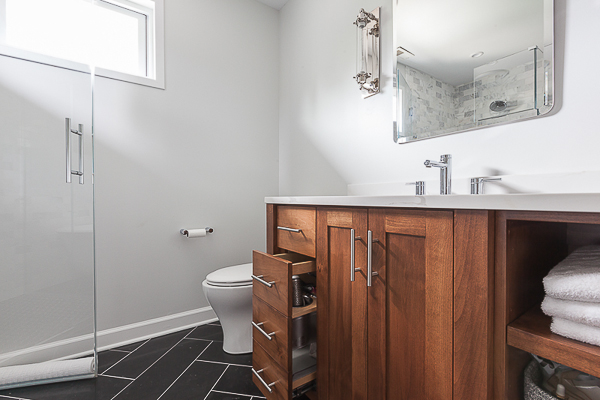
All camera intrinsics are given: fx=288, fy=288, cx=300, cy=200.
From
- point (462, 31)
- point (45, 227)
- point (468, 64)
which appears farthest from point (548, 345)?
point (45, 227)

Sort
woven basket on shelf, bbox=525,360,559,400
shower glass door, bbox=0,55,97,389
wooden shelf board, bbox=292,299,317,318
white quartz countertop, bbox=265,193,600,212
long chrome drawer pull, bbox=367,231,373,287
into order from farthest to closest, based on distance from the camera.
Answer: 1. shower glass door, bbox=0,55,97,389
2. wooden shelf board, bbox=292,299,317,318
3. long chrome drawer pull, bbox=367,231,373,287
4. woven basket on shelf, bbox=525,360,559,400
5. white quartz countertop, bbox=265,193,600,212

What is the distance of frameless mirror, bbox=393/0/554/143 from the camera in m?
1.00

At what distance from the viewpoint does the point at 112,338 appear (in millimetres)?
1745

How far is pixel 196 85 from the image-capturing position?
6.75ft

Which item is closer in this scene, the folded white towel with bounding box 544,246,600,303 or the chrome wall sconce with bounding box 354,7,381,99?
the folded white towel with bounding box 544,246,600,303

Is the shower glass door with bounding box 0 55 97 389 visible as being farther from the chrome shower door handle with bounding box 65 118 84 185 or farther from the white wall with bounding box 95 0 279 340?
the white wall with bounding box 95 0 279 340

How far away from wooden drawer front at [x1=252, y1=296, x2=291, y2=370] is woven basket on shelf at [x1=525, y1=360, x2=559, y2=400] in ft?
2.21

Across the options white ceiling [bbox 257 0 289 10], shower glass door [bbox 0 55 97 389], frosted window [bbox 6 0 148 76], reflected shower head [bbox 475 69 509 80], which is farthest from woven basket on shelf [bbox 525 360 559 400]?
white ceiling [bbox 257 0 289 10]

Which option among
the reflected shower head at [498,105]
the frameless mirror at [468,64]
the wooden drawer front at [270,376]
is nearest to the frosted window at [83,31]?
the frameless mirror at [468,64]

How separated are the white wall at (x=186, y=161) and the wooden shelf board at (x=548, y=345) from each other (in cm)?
187

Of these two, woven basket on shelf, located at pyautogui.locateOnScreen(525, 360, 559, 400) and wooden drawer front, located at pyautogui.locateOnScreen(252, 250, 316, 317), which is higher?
wooden drawer front, located at pyautogui.locateOnScreen(252, 250, 316, 317)

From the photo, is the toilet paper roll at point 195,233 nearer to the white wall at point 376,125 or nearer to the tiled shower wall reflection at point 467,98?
the white wall at point 376,125

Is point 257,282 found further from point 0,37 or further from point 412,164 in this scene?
point 0,37

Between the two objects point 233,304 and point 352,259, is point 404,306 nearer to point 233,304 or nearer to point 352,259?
point 352,259
